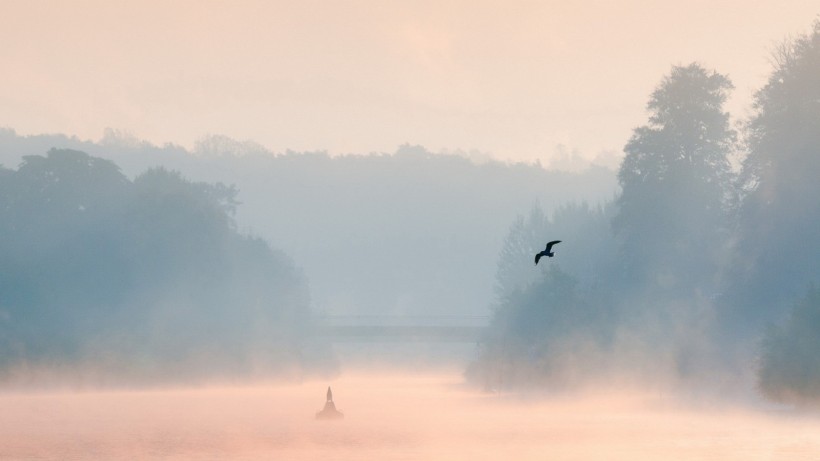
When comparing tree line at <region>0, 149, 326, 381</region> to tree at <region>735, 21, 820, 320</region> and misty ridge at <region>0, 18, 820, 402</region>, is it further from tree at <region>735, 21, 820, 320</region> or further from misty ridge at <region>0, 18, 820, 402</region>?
tree at <region>735, 21, 820, 320</region>

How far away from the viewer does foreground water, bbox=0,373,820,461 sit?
206 ft

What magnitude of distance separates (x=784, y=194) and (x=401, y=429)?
111 feet

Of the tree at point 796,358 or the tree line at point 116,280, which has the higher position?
the tree line at point 116,280

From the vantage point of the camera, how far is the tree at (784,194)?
323ft

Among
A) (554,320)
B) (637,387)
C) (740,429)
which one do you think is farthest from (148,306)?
(740,429)

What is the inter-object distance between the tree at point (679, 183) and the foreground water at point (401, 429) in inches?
430

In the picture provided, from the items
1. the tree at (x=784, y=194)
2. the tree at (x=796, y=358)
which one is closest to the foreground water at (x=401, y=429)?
the tree at (x=796, y=358)

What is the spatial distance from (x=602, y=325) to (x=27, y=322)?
160 feet

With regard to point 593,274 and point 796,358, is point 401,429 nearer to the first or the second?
point 796,358

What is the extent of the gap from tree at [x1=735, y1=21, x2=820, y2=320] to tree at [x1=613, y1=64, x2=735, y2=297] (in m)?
14.4

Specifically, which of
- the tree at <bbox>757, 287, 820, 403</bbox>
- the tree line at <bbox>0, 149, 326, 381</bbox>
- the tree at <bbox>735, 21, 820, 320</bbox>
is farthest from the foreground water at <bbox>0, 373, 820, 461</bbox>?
the tree line at <bbox>0, 149, 326, 381</bbox>

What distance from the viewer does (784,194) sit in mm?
100250

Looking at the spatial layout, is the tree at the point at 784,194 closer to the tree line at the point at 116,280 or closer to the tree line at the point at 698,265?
the tree line at the point at 698,265

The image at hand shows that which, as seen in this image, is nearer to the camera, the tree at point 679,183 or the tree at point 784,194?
the tree at point 784,194
